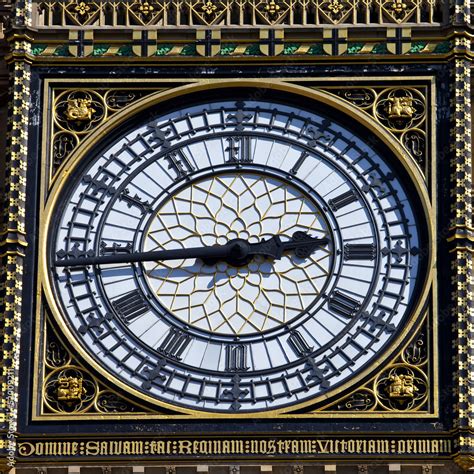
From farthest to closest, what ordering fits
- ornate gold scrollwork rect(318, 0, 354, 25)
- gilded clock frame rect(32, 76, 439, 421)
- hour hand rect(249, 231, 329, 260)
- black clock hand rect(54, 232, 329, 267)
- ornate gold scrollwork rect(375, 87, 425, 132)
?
ornate gold scrollwork rect(318, 0, 354, 25)
ornate gold scrollwork rect(375, 87, 425, 132)
hour hand rect(249, 231, 329, 260)
black clock hand rect(54, 232, 329, 267)
gilded clock frame rect(32, 76, 439, 421)

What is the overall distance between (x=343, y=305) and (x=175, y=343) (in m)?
1.68

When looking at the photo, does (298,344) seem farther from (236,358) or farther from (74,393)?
(74,393)

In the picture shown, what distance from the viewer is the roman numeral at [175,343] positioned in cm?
3250

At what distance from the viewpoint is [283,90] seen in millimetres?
33500

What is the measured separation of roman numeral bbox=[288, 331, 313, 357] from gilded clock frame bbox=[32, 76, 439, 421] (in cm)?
52

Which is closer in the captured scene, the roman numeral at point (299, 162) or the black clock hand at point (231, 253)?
the black clock hand at point (231, 253)

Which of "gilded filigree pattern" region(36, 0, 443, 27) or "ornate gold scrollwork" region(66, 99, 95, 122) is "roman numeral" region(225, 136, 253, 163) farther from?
"ornate gold scrollwork" region(66, 99, 95, 122)

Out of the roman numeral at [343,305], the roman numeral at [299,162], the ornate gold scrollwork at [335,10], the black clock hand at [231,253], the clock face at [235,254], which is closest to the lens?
the clock face at [235,254]

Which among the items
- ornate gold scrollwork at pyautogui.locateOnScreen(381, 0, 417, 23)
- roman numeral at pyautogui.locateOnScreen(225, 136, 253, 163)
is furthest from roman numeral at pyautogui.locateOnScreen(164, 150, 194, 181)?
ornate gold scrollwork at pyautogui.locateOnScreen(381, 0, 417, 23)

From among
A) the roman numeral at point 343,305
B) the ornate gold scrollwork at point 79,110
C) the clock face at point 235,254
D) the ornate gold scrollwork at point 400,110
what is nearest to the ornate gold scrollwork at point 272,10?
the clock face at point 235,254

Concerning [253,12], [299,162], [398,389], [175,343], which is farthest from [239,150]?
[398,389]

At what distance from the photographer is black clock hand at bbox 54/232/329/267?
107 ft

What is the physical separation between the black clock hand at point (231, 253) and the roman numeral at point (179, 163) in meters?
0.89

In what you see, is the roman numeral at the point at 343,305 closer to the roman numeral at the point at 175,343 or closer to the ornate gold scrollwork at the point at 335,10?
the roman numeral at the point at 175,343
